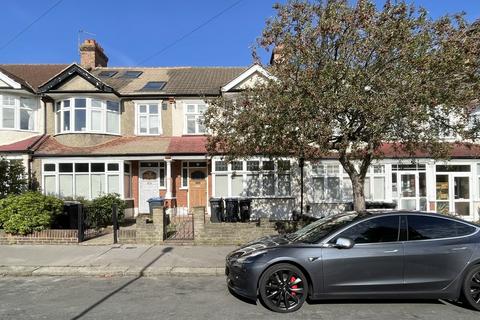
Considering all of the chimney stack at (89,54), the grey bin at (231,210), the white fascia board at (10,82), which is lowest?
the grey bin at (231,210)

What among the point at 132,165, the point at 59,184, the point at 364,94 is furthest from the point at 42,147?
the point at 364,94

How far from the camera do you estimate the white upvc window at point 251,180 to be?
18609mm

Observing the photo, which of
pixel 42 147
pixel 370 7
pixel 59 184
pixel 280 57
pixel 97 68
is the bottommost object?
pixel 59 184

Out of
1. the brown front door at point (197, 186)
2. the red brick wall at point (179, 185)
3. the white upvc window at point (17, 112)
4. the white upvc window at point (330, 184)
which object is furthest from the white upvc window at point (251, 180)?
the white upvc window at point (17, 112)

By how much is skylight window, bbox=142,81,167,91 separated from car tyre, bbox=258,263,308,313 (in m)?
15.9

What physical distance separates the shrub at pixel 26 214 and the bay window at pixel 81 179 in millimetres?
5907

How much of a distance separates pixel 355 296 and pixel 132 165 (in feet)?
50.9

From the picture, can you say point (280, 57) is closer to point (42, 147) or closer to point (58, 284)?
point (58, 284)

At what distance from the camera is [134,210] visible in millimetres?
20188

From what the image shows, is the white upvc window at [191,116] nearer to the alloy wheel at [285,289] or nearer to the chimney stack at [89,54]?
the chimney stack at [89,54]

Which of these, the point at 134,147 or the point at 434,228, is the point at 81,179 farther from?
the point at 434,228

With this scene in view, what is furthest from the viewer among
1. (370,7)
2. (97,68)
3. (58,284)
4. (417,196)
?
(97,68)

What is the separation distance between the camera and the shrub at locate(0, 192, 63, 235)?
1255 centimetres

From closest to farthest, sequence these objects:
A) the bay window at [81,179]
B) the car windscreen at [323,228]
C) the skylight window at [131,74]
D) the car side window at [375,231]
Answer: the car side window at [375,231], the car windscreen at [323,228], the bay window at [81,179], the skylight window at [131,74]
